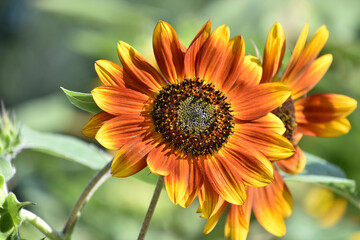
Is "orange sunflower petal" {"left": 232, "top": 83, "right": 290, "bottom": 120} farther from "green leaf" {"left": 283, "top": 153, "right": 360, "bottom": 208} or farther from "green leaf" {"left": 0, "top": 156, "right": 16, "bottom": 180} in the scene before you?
"green leaf" {"left": 0, "top": 156, "right": 16, "bottom": 180}

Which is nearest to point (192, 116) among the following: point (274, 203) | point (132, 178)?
point (274, 203)

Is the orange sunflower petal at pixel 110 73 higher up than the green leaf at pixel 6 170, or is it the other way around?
the orange sunflower petal at pixel 110 73

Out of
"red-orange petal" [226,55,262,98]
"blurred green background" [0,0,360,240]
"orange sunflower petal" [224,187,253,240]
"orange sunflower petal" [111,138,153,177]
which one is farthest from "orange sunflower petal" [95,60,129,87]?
"blurred green background" [0,0,360,240]

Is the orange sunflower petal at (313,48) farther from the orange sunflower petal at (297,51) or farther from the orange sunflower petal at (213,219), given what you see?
the orange sunflower petal at (213,219)

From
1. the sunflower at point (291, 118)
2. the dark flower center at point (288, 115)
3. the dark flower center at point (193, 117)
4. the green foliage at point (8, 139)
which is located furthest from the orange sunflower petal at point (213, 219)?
the green foliage at point (8, 139)

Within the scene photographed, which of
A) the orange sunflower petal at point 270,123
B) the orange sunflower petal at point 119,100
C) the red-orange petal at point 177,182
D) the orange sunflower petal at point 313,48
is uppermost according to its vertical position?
the orange sunflower petal at point 313,48

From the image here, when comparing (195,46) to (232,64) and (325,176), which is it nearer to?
(232,64)
